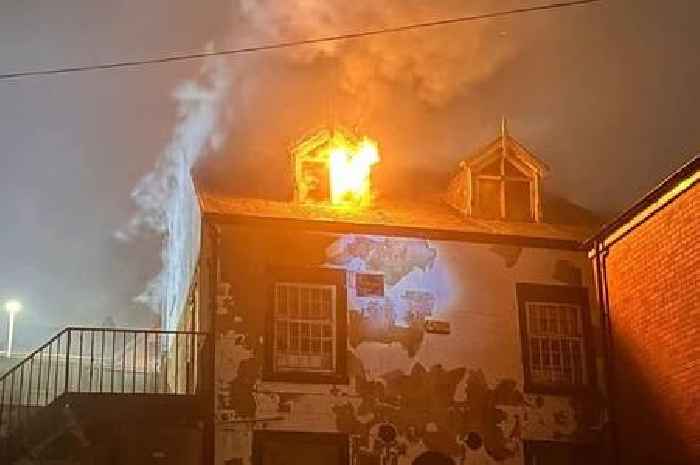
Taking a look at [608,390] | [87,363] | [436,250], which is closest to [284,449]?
[436,250]

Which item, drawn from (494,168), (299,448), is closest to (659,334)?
(494,168)

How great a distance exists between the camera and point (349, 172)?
2059 cm

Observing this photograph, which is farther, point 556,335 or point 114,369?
point 114,369

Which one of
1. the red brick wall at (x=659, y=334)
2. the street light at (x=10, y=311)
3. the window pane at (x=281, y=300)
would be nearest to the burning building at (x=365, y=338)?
the window pane at (x=281, y=300)

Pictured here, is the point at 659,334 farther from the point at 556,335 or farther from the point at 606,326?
the point at 556,335

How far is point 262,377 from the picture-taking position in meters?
18.1

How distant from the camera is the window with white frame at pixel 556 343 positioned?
19.7 m

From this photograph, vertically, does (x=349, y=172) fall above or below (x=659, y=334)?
above

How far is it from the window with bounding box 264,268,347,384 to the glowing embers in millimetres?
1964

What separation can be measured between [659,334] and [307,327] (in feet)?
20.4

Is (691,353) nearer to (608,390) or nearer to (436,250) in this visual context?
(608,390)

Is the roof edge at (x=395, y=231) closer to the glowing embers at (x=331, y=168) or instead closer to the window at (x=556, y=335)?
the window at (x=556, y=335)

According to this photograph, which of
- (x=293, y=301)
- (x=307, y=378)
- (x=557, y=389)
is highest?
Answer: (x=293, y=301)

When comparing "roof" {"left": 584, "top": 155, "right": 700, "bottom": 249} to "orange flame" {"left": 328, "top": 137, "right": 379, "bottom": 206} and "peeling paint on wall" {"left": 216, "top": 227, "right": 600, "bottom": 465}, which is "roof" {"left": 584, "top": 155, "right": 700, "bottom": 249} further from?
"orange flame" {"left": 328, "top": 137, "right": 379, "bottom": 206}
